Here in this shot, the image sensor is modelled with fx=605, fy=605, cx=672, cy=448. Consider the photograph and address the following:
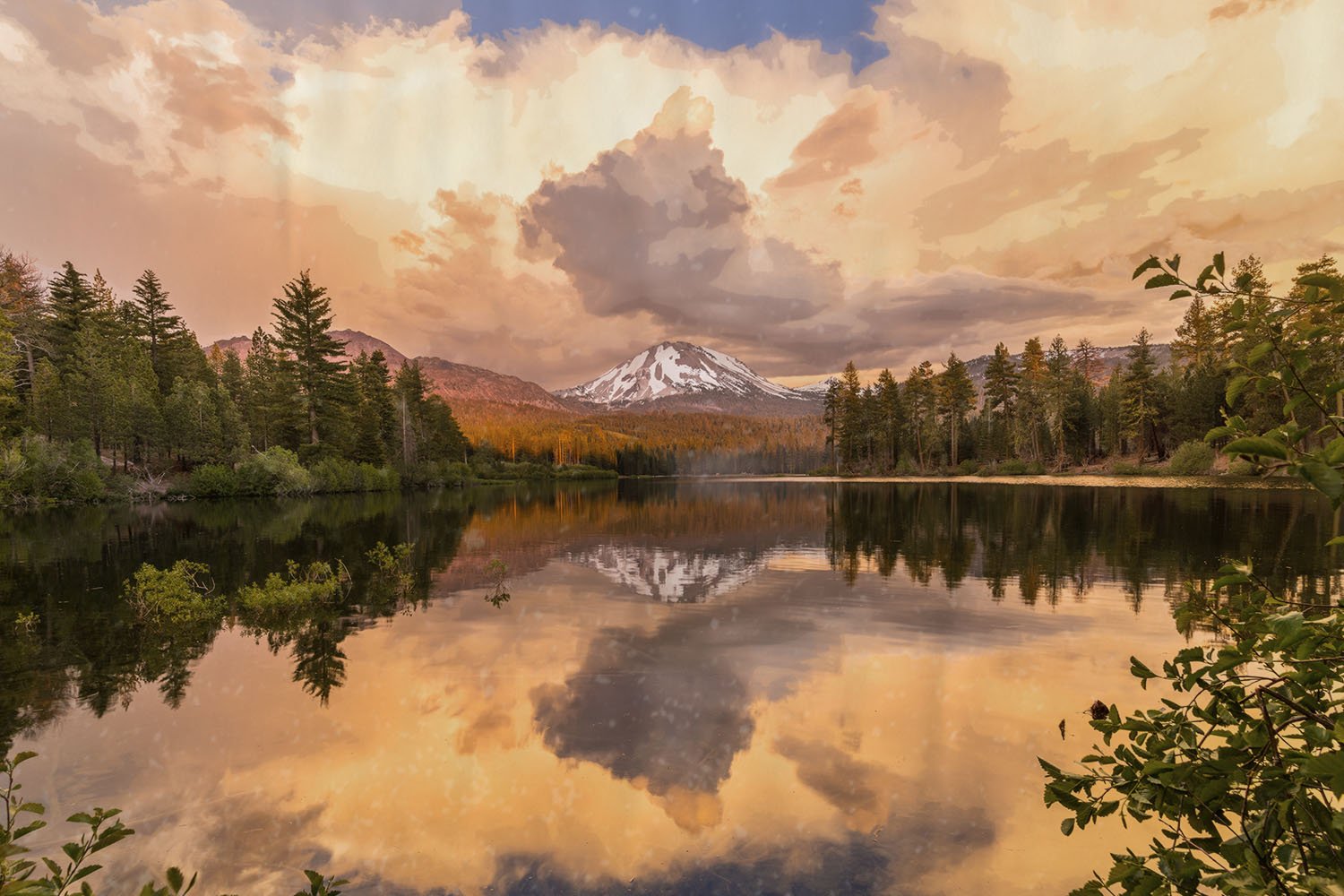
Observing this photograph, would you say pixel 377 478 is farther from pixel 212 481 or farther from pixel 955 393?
pixel 955 393

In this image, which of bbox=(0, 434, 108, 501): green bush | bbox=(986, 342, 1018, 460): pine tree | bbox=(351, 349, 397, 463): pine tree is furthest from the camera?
bbox=(986, 342, 1018, 460): pine tree

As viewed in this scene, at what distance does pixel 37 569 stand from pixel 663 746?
78.1 ft

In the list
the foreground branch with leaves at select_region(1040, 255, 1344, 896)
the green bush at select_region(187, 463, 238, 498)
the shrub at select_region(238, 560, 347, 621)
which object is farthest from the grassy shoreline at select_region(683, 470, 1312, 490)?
the green bush at select_region(187, 463, 238, 498)

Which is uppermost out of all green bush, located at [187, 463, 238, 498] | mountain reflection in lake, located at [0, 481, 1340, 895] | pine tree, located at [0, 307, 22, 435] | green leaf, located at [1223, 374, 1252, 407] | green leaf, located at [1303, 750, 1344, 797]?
pine tree, located at [0, 307, 22, 435]

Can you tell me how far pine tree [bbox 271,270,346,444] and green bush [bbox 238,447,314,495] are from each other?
6397mm

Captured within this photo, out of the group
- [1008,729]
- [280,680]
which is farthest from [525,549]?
[1008,729]

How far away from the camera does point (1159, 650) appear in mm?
11516

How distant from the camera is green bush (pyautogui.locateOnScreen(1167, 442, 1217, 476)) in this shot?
56.2m

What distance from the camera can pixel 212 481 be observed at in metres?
55.5

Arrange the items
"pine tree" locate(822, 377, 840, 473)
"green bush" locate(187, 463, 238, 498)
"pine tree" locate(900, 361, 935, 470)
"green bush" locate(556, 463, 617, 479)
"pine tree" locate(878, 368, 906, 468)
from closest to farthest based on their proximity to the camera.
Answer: "green bush" locate(187, 463, 238, 498) → "pine tree" locate(900, 361, 935, 470) → "pine tree" locate(878, 368, 906, 468) → "pine tree" locate(822, 377, 840, 473) → "green bush" locate(556, 463, 617, 479)

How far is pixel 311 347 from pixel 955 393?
269 feet

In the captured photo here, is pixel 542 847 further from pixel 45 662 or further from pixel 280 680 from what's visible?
pixel 45 662

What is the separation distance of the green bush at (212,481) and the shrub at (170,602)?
160 feet

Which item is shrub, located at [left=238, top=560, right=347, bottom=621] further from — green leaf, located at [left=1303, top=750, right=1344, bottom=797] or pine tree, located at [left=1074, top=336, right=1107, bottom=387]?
pine tree, located at [left=1074, top=336, right=1107, bottom=387]
